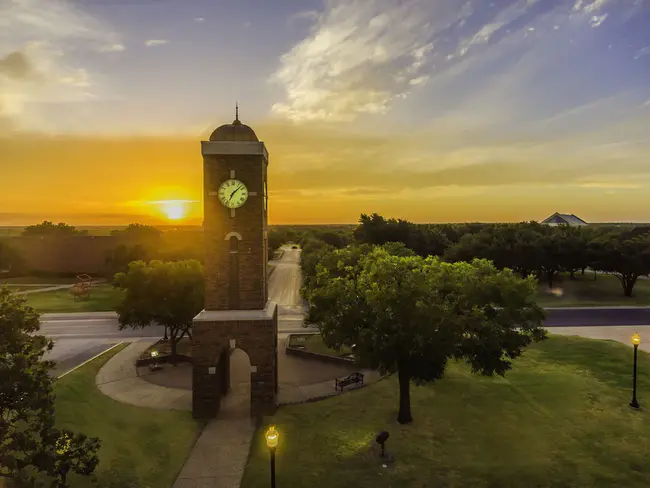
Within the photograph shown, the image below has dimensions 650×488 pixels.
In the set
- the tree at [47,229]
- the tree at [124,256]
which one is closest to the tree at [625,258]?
the tree at [124,256]

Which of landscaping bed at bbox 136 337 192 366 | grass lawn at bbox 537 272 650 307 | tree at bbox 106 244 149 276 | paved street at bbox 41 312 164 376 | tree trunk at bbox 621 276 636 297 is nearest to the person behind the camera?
landscaping bed at bbox 136 337 192 366

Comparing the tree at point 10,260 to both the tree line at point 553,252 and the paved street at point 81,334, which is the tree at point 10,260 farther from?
the tree line at point 553,252

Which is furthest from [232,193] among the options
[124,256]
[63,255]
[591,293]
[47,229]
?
[47,229]

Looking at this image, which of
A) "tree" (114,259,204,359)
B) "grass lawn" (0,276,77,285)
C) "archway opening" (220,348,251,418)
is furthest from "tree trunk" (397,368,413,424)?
"grass lawn" (0,276,77,285)

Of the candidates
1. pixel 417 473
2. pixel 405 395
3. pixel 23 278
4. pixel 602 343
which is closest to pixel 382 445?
pixel 417 473

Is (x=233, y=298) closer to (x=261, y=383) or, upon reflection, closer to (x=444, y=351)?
(x=261, y=383)

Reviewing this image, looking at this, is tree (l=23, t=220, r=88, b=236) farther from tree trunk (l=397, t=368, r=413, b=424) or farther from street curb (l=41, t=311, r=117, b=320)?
tree trunk (l=397, t=368, r=413, b=424)

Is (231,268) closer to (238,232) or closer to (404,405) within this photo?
(238,232)
